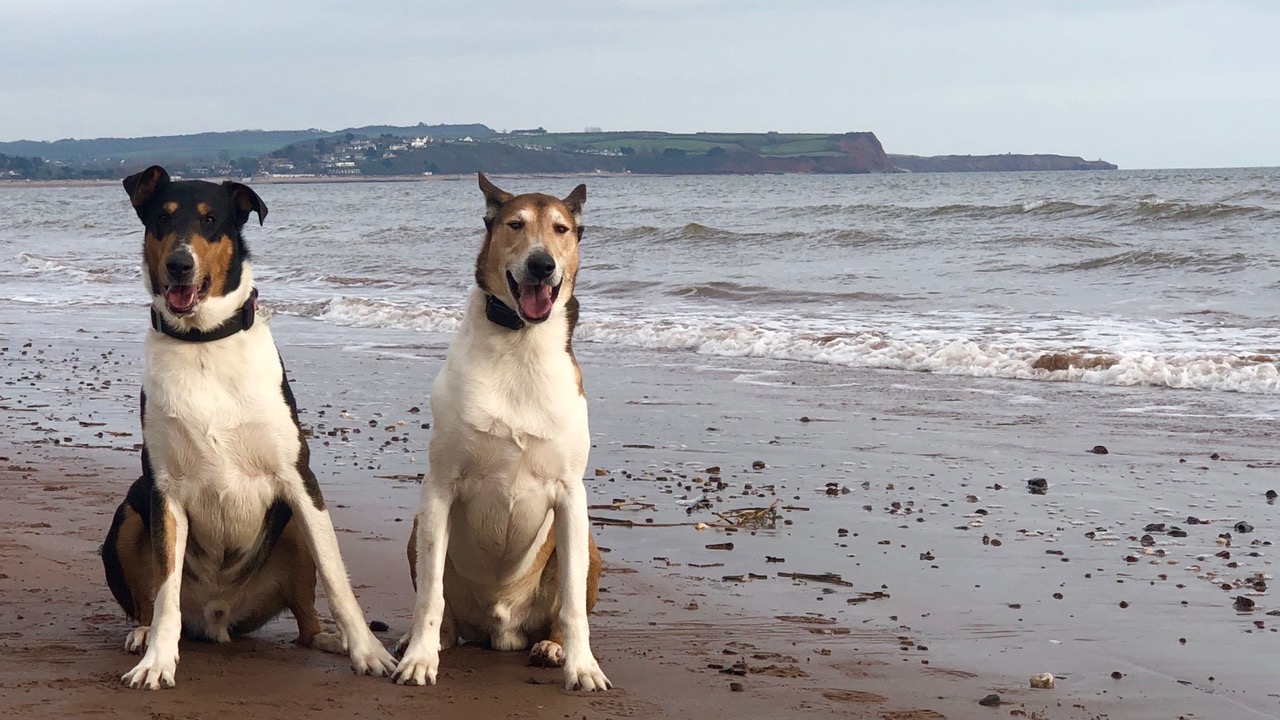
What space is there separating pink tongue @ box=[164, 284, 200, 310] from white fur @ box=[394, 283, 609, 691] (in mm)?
846

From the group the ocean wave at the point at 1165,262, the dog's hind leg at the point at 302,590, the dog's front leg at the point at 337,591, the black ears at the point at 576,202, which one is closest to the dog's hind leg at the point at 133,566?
the dog's hind leg at the point at 302,590

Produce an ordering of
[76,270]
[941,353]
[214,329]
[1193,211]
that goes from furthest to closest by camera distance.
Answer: [1193,211] < [76,270] < [941,353] < [214,329]

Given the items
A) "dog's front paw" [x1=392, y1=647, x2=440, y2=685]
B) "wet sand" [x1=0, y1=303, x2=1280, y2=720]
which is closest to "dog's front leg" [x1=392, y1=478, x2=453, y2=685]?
"dog's front paw" [x1=392, y1=647, x2=440, y2=685]

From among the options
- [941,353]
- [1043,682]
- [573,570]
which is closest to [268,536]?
[573,570]

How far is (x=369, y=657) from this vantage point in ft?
15.2

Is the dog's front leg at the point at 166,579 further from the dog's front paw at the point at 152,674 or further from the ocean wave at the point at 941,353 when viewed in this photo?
the ocean wave at the point at 941,353

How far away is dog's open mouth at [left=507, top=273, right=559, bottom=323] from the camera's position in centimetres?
453

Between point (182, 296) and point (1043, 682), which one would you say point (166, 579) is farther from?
point (1043, 682)

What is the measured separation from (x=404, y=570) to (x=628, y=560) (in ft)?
3.23

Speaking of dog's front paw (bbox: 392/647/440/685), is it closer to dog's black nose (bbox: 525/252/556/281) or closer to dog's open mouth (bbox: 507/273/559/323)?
dog's open mouth (bbox: 507/273/559/323)

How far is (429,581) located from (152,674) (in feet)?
3.00

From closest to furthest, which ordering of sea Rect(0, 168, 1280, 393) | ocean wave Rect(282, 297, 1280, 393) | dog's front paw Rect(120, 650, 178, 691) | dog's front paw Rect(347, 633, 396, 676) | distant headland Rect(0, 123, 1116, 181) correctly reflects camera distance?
dog's front paw Rect(120, 650, 178, 691) < dog's front paw Rect(347, 633, 396, 676) < ocean wave Rect(282, 297, 1280, 393) < sea Rect(0, 168, 1280, 393) < distant headland Rect(0, 123, 1116, 181)

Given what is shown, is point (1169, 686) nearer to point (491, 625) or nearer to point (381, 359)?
point (491, 625)

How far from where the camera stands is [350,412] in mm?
10078
